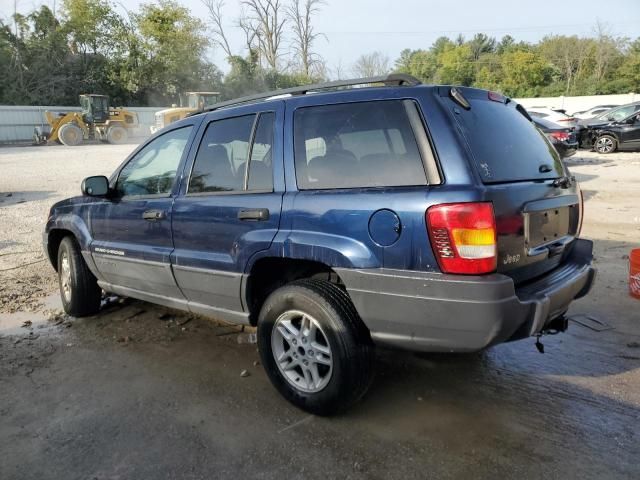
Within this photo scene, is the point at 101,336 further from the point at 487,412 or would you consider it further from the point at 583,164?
the point at 583,164

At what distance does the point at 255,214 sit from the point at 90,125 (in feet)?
101

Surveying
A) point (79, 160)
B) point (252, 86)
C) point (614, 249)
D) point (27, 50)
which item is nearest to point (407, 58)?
point (252, 86)

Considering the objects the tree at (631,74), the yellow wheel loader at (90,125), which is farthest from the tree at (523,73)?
the yellow wheel loader at (90,125)

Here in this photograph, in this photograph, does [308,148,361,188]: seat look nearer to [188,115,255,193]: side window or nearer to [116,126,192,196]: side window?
[188,115,255,193]: side window

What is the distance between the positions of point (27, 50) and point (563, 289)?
43.7m

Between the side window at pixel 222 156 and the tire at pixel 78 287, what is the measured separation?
1.79m

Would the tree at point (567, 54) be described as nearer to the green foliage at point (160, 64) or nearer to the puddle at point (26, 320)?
the green foliage at point (160, 64)

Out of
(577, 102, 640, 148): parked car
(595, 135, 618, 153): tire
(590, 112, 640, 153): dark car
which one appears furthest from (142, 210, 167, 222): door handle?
(595, 135, 618, 153): tire

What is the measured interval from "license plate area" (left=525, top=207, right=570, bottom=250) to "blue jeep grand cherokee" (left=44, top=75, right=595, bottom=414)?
13 millimetres

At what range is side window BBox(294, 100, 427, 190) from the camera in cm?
270

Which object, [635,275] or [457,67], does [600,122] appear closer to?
[635,275]

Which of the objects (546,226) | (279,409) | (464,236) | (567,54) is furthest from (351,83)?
(567,54)

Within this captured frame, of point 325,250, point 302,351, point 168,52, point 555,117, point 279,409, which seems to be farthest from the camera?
point 168,52

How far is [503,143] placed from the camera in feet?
9.51
